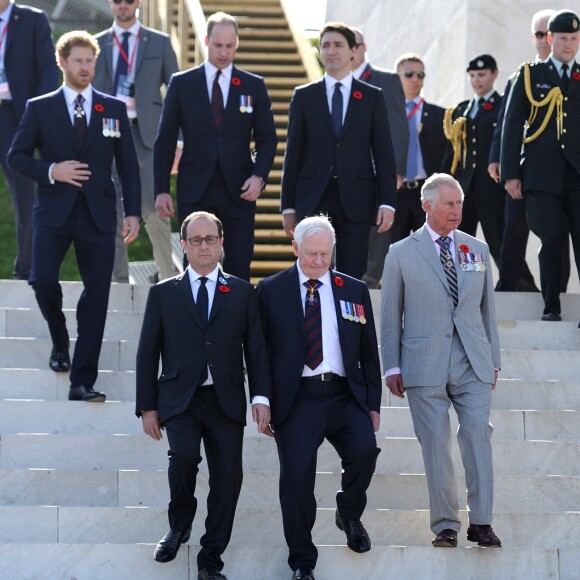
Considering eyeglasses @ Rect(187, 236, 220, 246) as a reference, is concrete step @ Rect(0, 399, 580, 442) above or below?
below

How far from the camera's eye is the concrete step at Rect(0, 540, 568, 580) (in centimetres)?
718

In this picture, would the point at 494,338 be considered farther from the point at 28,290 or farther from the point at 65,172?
the point at 28,290

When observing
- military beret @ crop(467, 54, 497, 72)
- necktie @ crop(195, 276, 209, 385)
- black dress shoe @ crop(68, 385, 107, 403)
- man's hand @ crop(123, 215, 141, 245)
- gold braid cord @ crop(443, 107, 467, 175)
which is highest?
military beret @ crop(467, 54, 497, 72)

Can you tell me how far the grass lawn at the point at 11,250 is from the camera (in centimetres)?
1923

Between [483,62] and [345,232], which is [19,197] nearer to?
[345,232]

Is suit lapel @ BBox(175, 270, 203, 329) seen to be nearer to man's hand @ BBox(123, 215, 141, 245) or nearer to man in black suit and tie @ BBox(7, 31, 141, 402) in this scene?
man in black suit and tie @ BBox(7, 31, 141, 402)

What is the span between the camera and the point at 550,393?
909 cm

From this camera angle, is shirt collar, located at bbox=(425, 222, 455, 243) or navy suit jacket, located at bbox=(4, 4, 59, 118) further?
navy suit jacket, located at bbox=(4, 4, 59, 118)

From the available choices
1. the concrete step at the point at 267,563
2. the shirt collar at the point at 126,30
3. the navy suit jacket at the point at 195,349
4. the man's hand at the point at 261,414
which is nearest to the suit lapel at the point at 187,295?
the navy suit jacket at the point at 195,349

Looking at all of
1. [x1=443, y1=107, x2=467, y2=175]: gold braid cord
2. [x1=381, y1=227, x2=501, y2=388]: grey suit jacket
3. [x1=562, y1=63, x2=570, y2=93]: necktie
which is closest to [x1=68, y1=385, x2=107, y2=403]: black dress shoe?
[x1=381, y1=227, x2=501, y2=388]: grey suit jacket

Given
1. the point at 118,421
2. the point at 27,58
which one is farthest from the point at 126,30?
the point at 118,421

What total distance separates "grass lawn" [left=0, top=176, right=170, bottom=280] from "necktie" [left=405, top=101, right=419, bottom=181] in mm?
7282

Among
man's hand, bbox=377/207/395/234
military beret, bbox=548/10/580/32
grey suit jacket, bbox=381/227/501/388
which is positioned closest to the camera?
grey suit jacket, bbox=381/227/501/388

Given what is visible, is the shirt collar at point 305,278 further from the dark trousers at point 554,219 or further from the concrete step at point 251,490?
the dark trousers at point 554,219
